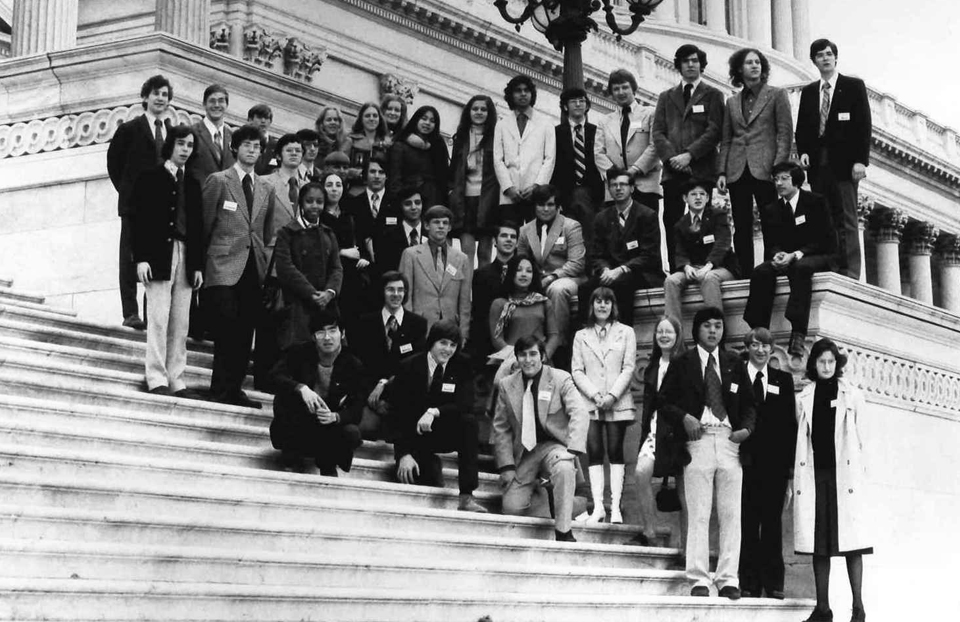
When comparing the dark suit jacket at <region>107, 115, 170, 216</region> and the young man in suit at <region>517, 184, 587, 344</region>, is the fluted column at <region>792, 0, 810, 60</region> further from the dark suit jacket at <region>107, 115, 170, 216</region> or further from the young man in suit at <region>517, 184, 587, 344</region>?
the dark suit jacket at <region>107, 115, 170, 216</region>

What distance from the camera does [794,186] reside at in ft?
43.0

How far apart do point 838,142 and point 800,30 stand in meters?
64.1

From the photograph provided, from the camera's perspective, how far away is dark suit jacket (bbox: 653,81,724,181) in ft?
46.5

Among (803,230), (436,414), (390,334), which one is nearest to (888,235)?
(803,230)

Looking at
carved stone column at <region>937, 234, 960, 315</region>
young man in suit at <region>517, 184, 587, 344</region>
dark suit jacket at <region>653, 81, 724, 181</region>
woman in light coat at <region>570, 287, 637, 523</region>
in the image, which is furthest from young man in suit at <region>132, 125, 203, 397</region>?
carved stone column at <region>937, 234, 960, 315</region>

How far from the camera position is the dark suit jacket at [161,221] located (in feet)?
36.9

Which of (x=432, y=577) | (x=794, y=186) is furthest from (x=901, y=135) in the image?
(x=432, y=577)

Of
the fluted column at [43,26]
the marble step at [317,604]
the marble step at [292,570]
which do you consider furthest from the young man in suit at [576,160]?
the fluted column at [43,26]

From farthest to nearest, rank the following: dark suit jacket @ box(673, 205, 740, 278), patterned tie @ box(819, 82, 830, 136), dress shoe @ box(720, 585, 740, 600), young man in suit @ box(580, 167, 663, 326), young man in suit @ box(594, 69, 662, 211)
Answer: young man in suit @ box(594, 69, 662, 211)
patterned tie @ box(819, 82, 830, 136)
young man in suit @ box(580, 167, 663, 326)
dark suit jacket @ box(673, 205, 740, 278)
dress shoe @ box(720, 585, 740, 600)

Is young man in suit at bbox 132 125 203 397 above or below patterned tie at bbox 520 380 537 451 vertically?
above

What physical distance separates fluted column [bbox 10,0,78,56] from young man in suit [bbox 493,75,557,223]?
9.75 meters

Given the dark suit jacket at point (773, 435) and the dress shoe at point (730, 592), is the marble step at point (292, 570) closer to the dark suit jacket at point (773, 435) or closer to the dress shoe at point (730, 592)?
the dress shoe at point (730, 592)

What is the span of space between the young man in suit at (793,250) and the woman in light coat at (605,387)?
1.10 metres

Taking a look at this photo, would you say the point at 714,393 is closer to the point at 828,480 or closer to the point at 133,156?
the point at 828,480
